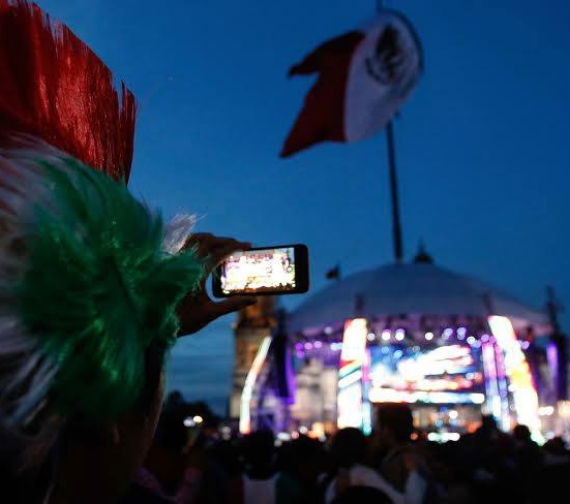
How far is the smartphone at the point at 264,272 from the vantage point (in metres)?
1.49

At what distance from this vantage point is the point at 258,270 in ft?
5.00

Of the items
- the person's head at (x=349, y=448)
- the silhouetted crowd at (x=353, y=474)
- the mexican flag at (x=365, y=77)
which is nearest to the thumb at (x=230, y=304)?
the silhouetted crowd at (x=353, y=474)

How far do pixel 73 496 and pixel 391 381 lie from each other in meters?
15.6

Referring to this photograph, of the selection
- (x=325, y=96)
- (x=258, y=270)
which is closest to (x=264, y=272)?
(x=258, y=270)

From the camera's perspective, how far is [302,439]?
5129 millimetres

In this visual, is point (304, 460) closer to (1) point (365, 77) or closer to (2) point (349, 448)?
(2) point (349, 448)

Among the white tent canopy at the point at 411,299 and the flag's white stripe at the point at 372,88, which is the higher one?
the flag's white stripe at the point at 372,88

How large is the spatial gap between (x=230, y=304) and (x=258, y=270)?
0.48 feet

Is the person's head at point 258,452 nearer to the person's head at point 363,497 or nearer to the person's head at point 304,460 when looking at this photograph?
the person's head at point 304,460

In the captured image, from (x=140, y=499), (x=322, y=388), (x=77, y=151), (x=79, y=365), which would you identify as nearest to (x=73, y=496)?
(x=79, y=365)

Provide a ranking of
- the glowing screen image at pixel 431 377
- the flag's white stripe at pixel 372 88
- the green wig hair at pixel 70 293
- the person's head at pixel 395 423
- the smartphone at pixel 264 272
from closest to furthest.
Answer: the green wig hair at pixel 70 293 → the smartphone at pixel 264 272 → the person's head at pixel 395 423 → the glowing screen image at pixel 431 377 → the flag's white stripe at pixel 372 88

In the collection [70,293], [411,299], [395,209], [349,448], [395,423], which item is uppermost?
[395,209]

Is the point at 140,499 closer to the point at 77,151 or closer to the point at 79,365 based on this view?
the point at 79,365

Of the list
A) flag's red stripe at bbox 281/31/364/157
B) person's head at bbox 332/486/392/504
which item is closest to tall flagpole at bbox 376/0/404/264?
flag's red stripe at bbox 281/31/364/157
